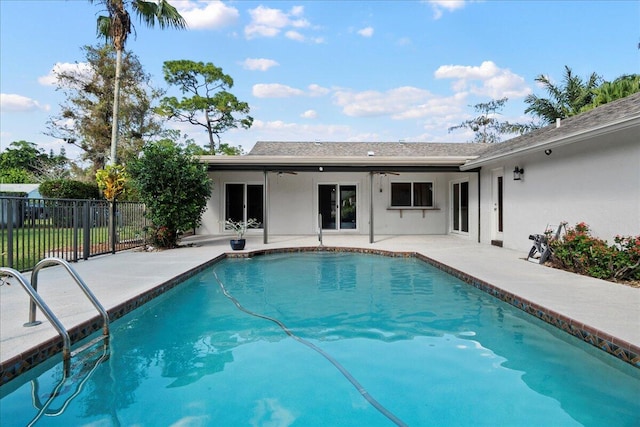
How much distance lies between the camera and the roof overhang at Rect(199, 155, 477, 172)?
456 inches

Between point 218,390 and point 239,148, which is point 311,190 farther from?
point 239,148

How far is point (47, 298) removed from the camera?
16.1 ft

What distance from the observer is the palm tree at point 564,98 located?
19.0 meters

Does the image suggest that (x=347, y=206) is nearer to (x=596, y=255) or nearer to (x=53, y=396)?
(x=596, y=255)

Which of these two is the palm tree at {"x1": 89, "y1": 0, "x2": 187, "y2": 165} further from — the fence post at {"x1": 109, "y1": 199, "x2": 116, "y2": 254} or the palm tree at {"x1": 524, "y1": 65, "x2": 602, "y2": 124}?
the palm tree at {"x1": 524, "y1": 65, "x2": 602, "y2": 124}

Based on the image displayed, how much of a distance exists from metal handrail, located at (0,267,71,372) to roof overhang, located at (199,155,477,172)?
8656 millimetres

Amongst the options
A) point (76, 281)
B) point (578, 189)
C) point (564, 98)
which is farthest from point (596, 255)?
point (564, 98)

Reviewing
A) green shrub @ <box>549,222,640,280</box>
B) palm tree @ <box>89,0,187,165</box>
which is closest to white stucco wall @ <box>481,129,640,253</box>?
green shrub @ <box>549,222,640,280</box>

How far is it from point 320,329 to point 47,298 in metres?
3.53

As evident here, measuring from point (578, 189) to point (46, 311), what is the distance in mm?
8723

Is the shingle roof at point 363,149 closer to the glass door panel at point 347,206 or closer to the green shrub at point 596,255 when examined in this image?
the glass door panel at point 347,206

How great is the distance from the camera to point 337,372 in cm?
358

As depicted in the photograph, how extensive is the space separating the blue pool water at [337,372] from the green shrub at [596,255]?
234cm

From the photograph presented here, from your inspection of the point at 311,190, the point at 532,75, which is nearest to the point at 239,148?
the point at 311,190
